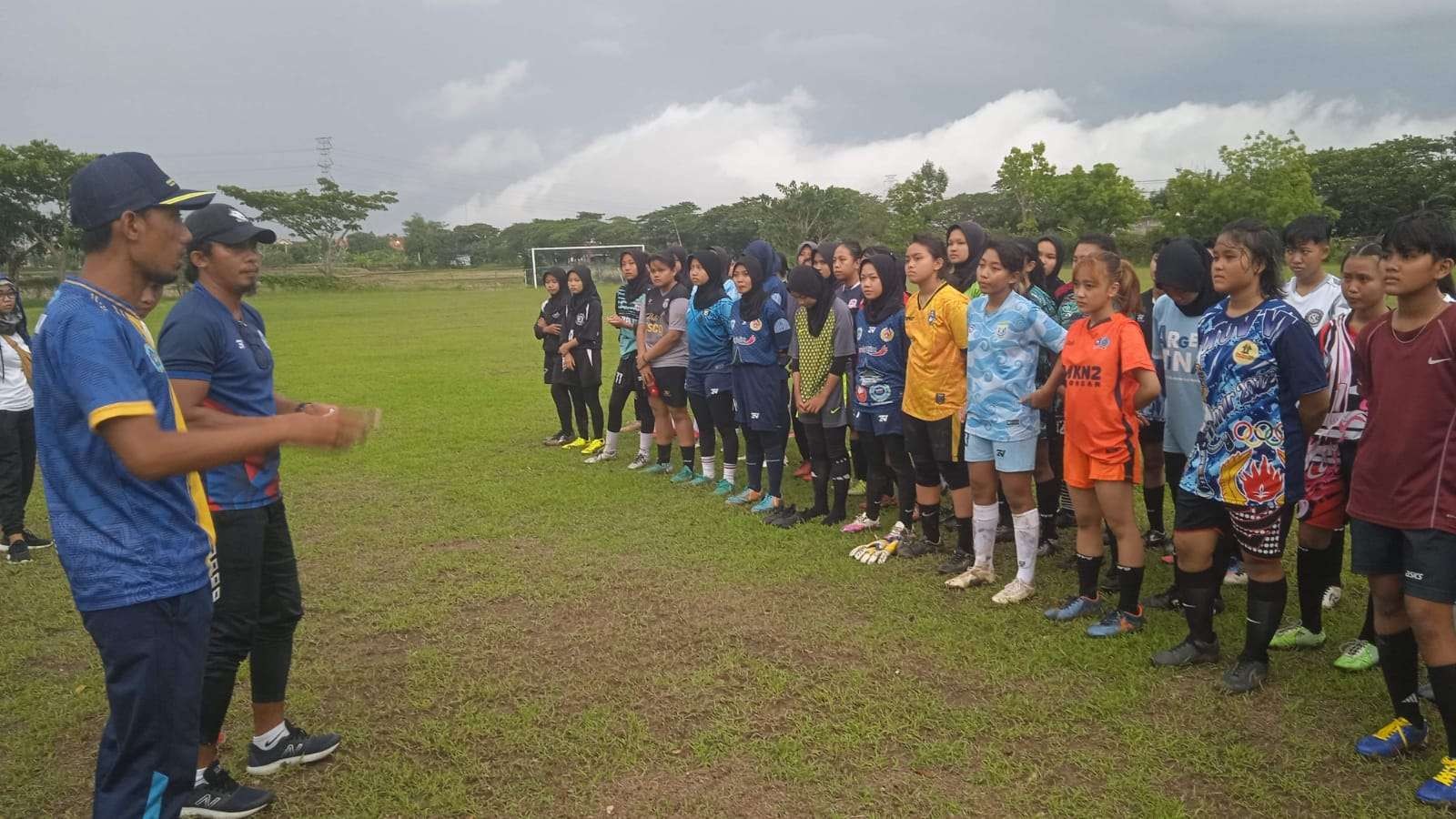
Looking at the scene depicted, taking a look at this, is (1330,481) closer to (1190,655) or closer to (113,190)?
(1190,655)

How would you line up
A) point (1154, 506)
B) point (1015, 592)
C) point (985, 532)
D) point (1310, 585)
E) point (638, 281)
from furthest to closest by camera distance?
point (638, 281), point (1154, 506), point (985, 532), point (1015, 592), point (1310, 585)

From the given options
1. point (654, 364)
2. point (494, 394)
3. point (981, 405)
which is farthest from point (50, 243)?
point (981, 405)

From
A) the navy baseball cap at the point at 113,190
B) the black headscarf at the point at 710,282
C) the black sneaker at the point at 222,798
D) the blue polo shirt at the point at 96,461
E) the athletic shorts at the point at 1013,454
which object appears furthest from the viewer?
the black headscarf at the point at 710,282

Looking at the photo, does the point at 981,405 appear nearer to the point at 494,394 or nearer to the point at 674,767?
the point at 674,767

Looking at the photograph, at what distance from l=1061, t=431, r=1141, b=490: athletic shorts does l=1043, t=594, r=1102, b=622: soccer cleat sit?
2.16 ft

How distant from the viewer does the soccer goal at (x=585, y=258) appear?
5942cm

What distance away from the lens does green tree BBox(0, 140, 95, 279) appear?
41.8 meters

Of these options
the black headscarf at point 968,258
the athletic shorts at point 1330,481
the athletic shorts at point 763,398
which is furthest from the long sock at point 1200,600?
the athletic shorts at point 763,398

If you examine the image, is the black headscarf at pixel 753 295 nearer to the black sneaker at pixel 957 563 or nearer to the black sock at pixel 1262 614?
the black sneaker at pixel 957 563

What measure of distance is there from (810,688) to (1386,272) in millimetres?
2857

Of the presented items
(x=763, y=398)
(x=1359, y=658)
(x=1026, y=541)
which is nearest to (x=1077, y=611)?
(x=1026, y=541)

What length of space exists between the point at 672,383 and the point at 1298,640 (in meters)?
5.41

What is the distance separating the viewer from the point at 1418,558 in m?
3.18

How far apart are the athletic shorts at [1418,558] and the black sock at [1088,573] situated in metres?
1.47
